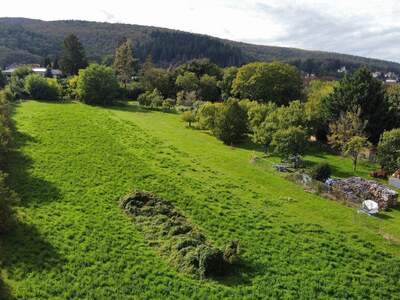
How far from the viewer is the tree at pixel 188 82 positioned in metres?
88.1

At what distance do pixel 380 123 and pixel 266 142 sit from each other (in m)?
16.7

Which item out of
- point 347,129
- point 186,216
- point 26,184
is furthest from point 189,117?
point 186,216

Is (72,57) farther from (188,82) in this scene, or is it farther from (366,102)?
(366,102)

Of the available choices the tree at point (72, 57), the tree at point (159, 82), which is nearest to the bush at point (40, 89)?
the tree at point (159, 82)

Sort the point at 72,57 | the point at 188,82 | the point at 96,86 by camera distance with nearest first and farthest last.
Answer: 1. the point at 96,86
2. the point at 188,82
3. the point at 72,57

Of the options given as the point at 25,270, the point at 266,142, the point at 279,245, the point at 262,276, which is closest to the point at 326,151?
the point at 266,142

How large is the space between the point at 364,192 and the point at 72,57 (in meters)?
92.5

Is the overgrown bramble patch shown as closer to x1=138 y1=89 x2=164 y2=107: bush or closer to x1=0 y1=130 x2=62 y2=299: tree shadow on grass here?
x1=0 y1=130 x2=62 y2=299: tree shadow on grass

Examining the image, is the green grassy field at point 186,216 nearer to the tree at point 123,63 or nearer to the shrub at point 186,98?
the shrub at point 186,98

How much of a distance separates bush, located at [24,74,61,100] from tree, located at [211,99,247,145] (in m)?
37.3

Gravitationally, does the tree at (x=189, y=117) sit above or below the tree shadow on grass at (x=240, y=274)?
above

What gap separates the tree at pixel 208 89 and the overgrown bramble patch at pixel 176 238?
205 ft

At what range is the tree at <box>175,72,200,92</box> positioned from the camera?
8806cm

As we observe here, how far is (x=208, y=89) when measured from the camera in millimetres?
90562
